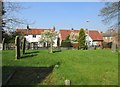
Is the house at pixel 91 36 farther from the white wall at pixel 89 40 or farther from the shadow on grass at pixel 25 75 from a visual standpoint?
the shadow on grass at pixel 25 75

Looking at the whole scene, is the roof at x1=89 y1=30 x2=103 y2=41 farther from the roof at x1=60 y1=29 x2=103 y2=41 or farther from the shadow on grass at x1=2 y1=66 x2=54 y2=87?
the shadow on grass at x1=2 y1=66 x2=54 y2=87

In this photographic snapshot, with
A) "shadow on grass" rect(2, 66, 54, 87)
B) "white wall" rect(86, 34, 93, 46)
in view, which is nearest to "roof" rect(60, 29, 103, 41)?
"white wall" rect(86, 34, 93, 46)

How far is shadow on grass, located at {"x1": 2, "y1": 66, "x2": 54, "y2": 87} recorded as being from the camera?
15.1 meters

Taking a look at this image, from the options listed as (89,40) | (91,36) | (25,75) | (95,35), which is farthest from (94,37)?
(25,75)

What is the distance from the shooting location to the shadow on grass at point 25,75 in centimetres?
1514

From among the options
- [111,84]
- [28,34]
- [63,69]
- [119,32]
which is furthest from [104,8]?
[28,34]

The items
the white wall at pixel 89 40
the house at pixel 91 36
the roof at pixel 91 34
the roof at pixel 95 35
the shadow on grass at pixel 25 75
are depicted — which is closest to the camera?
the shadow on grass at pixel 25 75

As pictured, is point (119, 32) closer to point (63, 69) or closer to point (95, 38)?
point (63, 69)

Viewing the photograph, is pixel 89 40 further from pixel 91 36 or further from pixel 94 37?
pixel 94 37

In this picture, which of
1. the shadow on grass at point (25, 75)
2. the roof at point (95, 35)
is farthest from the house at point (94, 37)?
the shadow on grass at point (25, 75)

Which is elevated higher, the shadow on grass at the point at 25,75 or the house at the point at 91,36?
the house at the point at 91,36

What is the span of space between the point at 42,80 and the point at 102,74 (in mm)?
3787

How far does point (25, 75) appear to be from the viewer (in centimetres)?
1689

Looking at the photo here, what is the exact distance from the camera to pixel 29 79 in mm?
15977
